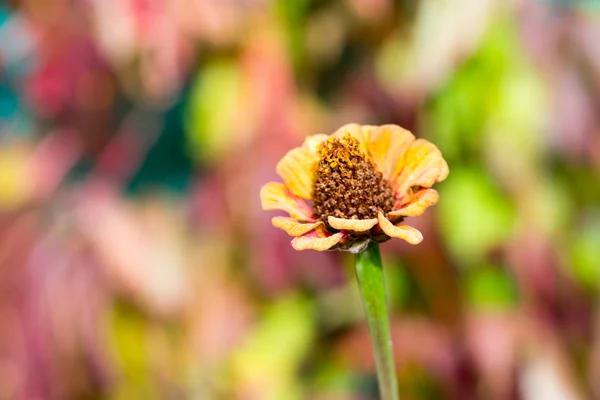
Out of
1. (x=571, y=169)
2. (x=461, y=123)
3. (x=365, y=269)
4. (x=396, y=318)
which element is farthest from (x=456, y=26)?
(x=365, y=269)

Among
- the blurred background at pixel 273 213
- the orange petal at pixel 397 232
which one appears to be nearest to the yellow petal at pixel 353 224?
the orange petal at pixel 397 232

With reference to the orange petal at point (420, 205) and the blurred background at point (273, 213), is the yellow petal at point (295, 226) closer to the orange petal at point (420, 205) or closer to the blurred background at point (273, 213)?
the orange petal at point (420, 205)

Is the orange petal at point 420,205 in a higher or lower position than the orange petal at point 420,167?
lower

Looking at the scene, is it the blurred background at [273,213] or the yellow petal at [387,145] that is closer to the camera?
the yellow petal at [387,145]

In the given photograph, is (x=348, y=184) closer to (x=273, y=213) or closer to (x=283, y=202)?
(x=283, y=202)

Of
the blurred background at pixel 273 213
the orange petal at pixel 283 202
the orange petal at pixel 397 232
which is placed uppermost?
the blurred background at pixel 273 213

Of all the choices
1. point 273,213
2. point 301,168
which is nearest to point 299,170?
point 301,168

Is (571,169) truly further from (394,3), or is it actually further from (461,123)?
(394,3)

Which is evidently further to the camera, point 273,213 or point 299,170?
point 273,213
